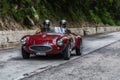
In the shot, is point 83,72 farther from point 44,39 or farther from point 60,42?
point 44,39

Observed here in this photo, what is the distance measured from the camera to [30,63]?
1318cm

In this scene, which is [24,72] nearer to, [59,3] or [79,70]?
[79,70]

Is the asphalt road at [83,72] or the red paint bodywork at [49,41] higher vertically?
Answer: the red paint bodywork at [49,41]

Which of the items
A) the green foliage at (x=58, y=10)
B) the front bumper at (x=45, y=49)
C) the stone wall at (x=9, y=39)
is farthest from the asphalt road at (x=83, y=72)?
the green foliage at (x=58, y=10)

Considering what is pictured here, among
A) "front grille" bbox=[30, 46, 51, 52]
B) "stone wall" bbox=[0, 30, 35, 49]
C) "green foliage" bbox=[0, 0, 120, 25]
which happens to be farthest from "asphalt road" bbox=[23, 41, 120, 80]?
"green foliage" bbox=[0, 0, 120, 25]

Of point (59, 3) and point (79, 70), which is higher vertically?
point (59, 3)

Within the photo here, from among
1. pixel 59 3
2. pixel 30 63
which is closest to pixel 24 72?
pixel 30 63

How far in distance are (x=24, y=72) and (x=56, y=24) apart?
82.6 feet

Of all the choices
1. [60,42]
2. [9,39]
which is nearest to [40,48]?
[60,42]

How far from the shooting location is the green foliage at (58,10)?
1079 inches

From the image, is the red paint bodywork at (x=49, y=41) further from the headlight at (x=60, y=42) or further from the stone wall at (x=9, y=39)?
the stone wall at (x=9, y=39)

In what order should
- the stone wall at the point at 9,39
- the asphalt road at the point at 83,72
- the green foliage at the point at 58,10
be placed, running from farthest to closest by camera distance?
the green foliage at the point at 58,10 → the stone wall at the point at 9,39 → the asphalt road at the point at 83,72

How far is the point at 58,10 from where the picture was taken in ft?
127

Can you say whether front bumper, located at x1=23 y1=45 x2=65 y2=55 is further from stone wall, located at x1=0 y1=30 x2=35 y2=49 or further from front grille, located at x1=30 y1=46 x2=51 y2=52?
stone wall, located at x1=0 y1=30 x2=35 y2=49
